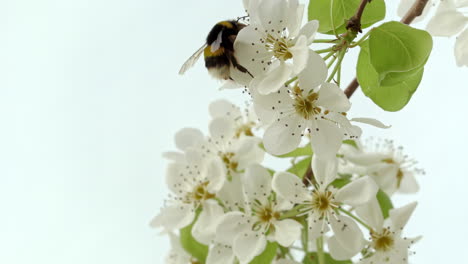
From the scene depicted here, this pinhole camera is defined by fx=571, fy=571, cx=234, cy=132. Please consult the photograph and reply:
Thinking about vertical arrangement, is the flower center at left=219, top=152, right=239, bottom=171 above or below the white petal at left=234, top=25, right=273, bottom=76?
below

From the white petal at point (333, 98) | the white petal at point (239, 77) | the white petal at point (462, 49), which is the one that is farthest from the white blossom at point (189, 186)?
the white petal at point (462, 49)

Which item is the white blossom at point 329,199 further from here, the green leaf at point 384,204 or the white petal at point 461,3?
the white petal at point 461,3

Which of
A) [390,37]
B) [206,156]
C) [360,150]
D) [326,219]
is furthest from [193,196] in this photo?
[390,37]

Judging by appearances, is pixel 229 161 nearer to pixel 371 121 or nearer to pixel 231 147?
pixel 231 147

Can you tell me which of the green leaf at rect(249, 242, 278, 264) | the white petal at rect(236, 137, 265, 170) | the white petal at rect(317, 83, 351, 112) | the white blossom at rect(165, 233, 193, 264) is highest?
the white petal at rect(236, 137, 265, 170)

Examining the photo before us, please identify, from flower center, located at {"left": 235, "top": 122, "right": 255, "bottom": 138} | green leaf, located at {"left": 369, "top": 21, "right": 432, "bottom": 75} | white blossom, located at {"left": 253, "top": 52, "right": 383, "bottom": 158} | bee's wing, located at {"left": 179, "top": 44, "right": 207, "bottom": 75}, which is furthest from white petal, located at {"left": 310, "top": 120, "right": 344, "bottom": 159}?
flower center, located at {"left": 235, "top": 122, "right": 255, "bottom": 138}

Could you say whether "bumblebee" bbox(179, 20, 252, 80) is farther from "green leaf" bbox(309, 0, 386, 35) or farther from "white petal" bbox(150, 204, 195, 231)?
"white petal" bbox(150, 204, 195, 231)
